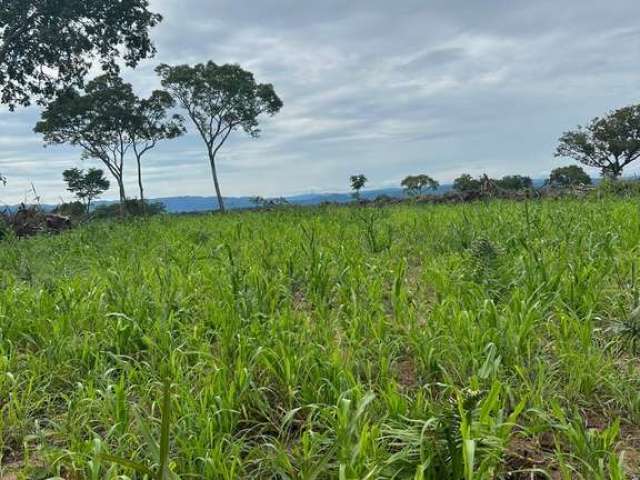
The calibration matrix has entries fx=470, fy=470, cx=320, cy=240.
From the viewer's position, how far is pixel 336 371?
2.27 metres

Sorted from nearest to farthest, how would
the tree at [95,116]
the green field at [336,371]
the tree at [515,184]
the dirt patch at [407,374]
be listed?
the green field at [336,371] → the dirt patch at [407,374] → the tree at [515,184] → the tree at [95,116]

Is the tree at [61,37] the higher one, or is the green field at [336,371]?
the tree at [61,37]

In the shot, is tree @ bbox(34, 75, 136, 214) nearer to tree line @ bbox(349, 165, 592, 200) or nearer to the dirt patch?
tree line @ bbox(349, 165, 592, 200)

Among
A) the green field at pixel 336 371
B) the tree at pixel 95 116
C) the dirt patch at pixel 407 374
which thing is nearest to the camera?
→ the green field at pixel 336 371

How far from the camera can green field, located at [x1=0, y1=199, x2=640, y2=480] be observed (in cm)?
172

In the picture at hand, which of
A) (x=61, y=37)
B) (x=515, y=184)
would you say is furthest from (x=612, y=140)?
(x=61, y=37)

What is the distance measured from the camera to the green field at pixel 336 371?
1725 millimetres

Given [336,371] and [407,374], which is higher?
[336,371]

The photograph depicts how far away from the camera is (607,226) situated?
5.40 meters

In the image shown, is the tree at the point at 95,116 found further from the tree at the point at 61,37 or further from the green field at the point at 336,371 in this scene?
the green field at the point at 336,371

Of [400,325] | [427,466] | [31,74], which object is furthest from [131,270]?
[31,74]

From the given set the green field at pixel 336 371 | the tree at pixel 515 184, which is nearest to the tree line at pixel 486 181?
the tree at pixel 515 184

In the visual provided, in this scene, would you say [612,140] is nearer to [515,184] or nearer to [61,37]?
[515,184]

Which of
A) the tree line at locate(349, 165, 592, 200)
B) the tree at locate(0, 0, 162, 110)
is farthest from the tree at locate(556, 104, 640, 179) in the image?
the tree at locate(0, 0, 162, 110)
